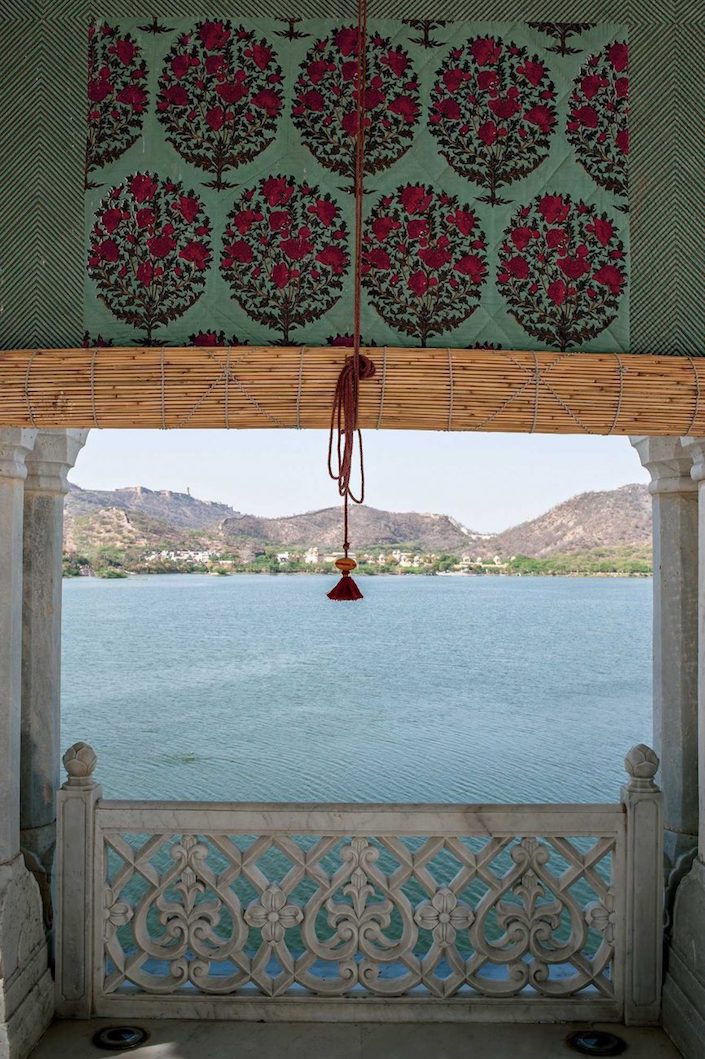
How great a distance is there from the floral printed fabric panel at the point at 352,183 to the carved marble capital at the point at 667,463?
60cm

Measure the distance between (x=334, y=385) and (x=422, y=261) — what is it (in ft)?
1.23

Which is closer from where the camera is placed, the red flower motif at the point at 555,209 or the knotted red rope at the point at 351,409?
the knotted red rope at the point at 351,409

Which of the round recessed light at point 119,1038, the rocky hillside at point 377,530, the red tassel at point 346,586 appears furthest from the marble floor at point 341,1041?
the rocky hillside at point 377,530

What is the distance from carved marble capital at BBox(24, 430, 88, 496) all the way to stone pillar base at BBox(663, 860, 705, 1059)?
6.88 feet

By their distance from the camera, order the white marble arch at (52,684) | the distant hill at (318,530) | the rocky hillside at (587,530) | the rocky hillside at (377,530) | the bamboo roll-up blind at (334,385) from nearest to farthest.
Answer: the bamboo roll-up blind at (334,385), the white marble arch at (52,684), the rocky hillside at (377,530), the distant hill at (318,530), the rocky hillside at (587,530)

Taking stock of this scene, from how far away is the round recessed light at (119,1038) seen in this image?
84.6 inches

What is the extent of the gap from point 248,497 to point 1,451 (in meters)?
25.9

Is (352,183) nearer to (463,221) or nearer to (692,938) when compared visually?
(463,221)

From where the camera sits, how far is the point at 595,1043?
7.13 feet

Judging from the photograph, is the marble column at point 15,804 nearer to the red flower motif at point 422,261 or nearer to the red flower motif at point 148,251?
the red flower motif at point 148,251

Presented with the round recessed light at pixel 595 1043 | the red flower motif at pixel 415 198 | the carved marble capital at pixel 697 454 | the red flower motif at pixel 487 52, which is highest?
the red flower motif at pixel 487 52

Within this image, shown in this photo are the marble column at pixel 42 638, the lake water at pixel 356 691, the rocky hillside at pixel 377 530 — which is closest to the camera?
the marble column at pixel 42 638

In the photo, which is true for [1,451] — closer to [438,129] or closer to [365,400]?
[365,400]

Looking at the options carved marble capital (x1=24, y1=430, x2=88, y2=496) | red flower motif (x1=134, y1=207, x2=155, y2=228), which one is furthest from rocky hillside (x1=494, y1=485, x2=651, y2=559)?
red flower motif (x1=134, y1=207, x2=155, y2=228)
